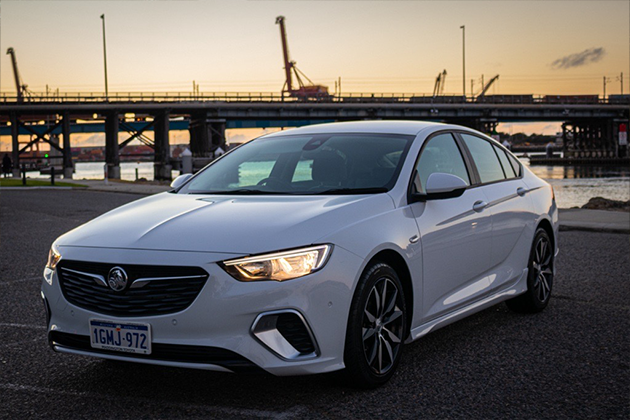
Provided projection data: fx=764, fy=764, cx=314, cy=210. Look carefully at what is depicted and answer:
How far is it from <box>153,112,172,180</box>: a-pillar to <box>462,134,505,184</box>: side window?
232 feet

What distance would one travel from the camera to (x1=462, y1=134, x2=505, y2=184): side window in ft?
19.8

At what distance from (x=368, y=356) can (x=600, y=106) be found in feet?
355

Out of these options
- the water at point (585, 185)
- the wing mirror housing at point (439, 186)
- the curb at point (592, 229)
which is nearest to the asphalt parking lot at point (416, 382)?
the wing mirror housing at point (439, 186)

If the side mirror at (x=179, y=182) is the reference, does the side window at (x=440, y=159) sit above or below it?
above

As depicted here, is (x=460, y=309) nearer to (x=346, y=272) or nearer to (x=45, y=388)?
(x=346, y=272)

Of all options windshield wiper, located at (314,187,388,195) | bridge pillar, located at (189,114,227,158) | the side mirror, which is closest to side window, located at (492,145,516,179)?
windshield wiper, located at (314,187,388,195)

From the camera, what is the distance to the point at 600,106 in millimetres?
104312

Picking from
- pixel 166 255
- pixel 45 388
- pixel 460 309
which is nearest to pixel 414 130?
pixel 460 309

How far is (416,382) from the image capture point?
4.56m

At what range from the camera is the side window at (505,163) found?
651 cm

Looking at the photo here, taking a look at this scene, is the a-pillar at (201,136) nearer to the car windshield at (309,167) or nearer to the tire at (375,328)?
the car windshield at (309,167)

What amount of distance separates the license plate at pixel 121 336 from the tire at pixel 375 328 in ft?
3.49

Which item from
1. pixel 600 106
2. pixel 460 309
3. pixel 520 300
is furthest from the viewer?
pixel 600 106

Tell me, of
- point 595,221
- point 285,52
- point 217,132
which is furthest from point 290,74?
point 595,221
